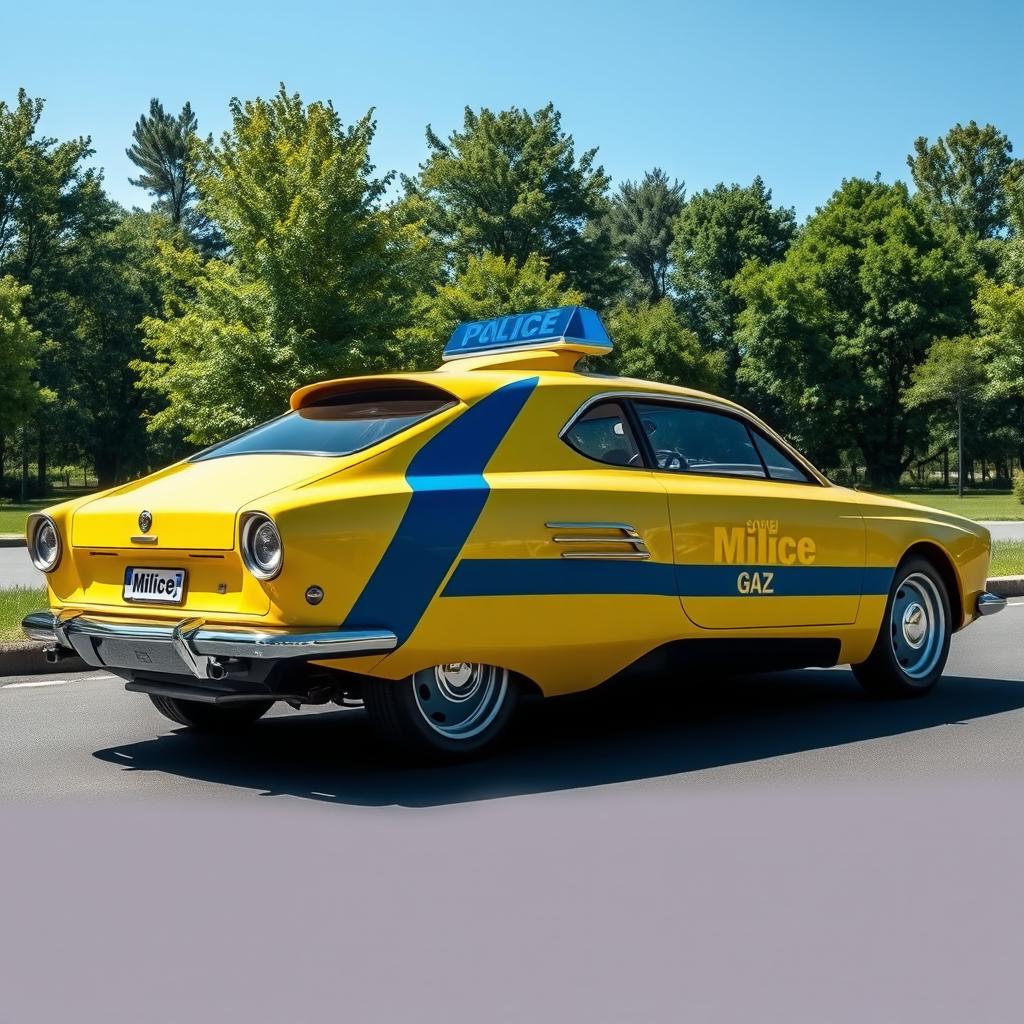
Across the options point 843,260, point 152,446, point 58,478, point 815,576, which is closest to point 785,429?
point 843,260

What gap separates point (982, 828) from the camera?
499 centimetres

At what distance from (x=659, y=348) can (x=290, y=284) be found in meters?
40.1

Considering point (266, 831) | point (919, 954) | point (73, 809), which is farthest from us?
point (73, 809)

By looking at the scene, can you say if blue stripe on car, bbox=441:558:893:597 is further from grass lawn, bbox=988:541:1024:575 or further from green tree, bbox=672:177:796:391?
green tree, bbox=672:177:796:391

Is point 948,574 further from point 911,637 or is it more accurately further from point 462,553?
point 462,553

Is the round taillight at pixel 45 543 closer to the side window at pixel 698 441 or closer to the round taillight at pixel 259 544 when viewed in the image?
the round taillight at pixel 259 544

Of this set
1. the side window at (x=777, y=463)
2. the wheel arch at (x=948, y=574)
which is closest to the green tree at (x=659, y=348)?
the wheel arch at (x=948, y=574)

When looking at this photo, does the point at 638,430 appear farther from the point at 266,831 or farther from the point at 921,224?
the point at 921,224

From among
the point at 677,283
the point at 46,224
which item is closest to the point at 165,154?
the point at 46,224

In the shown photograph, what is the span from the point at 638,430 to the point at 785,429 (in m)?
67.4

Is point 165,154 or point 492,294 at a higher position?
point 165,154

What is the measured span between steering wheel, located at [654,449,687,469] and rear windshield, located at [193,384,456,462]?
3.80 ft

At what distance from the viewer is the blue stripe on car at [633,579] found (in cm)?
588

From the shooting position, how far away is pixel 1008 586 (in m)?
14.4
